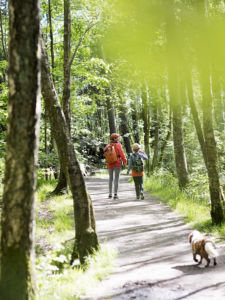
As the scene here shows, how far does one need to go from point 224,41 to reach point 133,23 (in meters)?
0.50

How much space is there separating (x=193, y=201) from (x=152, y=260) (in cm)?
479

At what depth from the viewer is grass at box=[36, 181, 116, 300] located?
414cm

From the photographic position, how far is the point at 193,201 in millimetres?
10047

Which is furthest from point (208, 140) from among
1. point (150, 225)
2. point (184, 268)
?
point (184, 268)

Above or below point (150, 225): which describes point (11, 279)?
above

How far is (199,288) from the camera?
4215 mm

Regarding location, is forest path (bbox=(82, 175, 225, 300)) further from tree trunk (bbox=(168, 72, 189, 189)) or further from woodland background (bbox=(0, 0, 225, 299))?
tree trunk (bbox=(168, 72, 189, 189))

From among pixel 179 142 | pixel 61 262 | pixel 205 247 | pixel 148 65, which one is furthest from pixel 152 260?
pixel 179 142

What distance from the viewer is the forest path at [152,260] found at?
414cm

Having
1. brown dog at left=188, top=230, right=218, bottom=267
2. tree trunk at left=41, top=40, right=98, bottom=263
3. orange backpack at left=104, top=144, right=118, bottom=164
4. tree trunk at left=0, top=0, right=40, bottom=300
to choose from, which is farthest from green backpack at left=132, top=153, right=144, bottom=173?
tree trunk at left=0, top=0, right=40, bottom=300

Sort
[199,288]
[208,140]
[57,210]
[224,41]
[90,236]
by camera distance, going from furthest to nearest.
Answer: [57,210] < [208,140] < [90,236] < [199,288] < [224,41]

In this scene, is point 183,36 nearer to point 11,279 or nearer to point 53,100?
point 11,279

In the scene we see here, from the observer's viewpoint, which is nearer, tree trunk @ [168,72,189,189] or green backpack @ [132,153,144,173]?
green backpack @ [132,153,144,173]

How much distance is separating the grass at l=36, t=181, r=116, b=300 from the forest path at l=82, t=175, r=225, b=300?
0.60 feet
